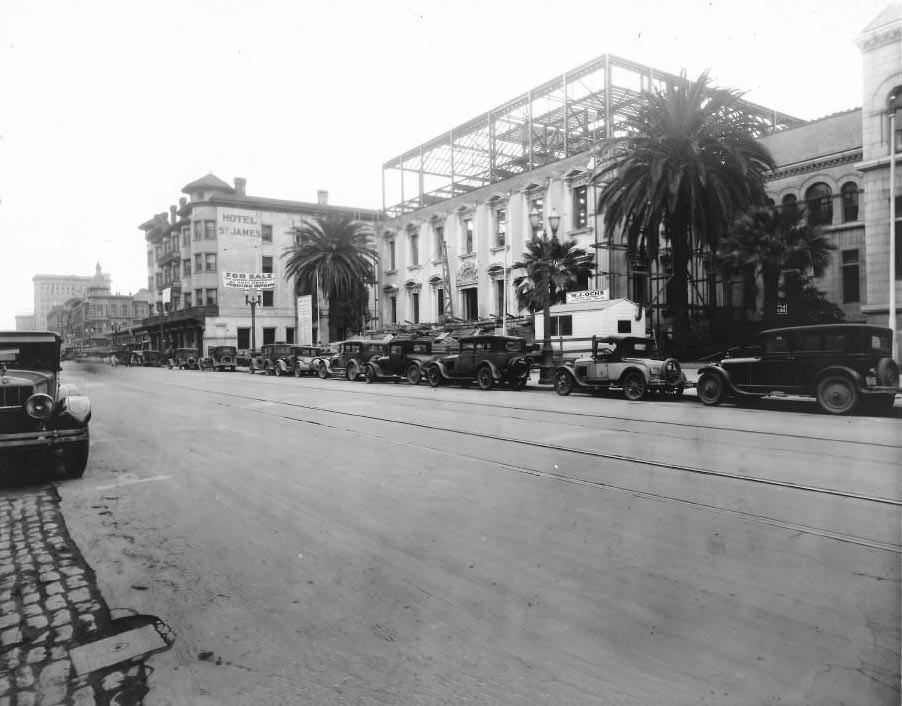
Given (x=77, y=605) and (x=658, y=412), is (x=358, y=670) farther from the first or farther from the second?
(x=658, y=412)

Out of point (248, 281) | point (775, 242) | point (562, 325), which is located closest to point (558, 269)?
point (562, 325)

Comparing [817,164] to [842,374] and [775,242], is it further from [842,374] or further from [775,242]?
[842,374]

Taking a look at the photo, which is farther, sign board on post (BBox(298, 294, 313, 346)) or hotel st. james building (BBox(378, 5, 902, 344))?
sign board on post (BBox(298, 294, 313, 346))

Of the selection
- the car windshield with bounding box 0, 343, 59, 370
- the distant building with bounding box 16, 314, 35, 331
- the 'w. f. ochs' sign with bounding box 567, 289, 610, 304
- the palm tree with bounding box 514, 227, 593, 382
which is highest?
the palm tree with bounding box 514, 227, 593, 382

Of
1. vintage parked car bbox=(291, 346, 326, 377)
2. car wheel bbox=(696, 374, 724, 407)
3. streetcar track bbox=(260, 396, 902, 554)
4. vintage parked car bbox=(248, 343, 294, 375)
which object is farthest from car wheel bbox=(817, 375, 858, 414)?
vintage parked car bbox=(248, 343, 294, 375)

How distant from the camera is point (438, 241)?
4400 cm

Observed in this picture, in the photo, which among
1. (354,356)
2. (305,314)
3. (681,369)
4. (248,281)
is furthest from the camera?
(248,281)

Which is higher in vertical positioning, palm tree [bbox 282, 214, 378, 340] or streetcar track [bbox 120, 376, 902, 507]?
palm tree [bbox 282, 214, 378, 340]

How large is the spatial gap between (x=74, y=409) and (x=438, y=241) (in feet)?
126

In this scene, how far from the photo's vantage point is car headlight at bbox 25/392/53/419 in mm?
Answer: 6723

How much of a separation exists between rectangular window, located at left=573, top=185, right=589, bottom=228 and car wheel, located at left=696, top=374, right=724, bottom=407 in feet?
68.6

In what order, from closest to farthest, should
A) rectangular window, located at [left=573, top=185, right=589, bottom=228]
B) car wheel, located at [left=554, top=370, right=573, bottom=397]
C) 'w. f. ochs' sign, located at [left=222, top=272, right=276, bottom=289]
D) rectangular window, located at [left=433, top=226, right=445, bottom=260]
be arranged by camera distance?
car wheel, located at [left=554, top=370, right=573, bottom=397] → rectangular window, located at [left=573, top=185, right=589, bottom=228] → rectangular window, located at [left=433, top=226, right=445, bottom=260] → 'w. f. ochs' sign, located at [left=222, top=272, right=276, bottom=289]

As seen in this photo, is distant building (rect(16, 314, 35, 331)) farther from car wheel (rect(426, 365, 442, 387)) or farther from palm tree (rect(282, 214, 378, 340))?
palm tree (rect(282, 214, 378, 340))

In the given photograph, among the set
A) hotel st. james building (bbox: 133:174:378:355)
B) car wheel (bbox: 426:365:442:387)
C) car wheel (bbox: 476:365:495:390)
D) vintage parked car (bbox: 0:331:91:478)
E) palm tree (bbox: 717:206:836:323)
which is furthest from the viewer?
hotel st. james building (bbox: 133:174:378:355)
